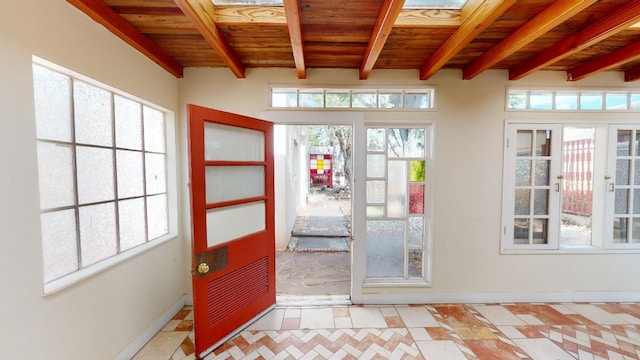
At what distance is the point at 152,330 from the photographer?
6.78 feet

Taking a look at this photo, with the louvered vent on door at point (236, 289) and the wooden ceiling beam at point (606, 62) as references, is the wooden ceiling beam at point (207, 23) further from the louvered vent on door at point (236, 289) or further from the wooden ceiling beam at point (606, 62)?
the wooden ceiling beam at point (606, 62)

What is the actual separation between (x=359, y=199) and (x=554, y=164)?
2.11m

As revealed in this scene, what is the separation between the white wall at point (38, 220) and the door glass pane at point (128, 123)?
0.14 m

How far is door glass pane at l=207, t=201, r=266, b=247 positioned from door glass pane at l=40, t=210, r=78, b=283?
0.79m

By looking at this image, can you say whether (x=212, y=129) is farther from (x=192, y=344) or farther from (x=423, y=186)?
(x=423, y=186)

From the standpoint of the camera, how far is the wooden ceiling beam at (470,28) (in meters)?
1.41

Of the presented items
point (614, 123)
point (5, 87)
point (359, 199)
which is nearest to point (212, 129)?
point (5, 87)

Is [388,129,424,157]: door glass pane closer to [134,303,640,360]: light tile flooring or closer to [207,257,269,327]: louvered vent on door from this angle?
[134,303,640,360]: light tile flooring

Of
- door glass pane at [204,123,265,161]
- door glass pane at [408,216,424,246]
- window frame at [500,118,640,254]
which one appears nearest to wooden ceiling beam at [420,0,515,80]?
window frame at [500,118,640,254]

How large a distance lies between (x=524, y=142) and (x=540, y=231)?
100 centimetres

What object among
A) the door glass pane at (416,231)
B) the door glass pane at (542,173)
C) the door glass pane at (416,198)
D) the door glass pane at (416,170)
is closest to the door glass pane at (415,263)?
the door glass pane at (416,231)

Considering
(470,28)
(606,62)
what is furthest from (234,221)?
(606,62)

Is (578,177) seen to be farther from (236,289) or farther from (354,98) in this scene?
(236,289)

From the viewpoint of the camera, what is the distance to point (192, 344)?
2.00 m
